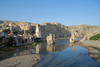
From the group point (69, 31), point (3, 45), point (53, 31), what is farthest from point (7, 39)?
point (69, 31)

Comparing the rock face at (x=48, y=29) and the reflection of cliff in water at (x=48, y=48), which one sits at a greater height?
the rock face at (x=48, y=29)

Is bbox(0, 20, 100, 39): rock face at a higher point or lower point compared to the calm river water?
higher

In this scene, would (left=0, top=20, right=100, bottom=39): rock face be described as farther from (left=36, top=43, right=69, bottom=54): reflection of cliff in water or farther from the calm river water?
the calm river water

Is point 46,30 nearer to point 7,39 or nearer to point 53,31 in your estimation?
point 53,31

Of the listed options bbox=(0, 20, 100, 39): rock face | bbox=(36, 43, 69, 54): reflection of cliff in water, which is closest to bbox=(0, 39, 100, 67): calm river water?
bbox=(36, 43, 69, 54): reflection of cliff in water

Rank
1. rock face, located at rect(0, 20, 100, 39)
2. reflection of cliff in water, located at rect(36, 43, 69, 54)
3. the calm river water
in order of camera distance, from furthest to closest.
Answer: rock face, located at rect(0, 20, 100, 39) → reflection of cliff in water, located at rect(36, 43, 69, 54) → the calm river water

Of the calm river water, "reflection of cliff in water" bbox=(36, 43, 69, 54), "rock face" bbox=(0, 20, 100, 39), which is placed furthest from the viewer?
"rock face" bbox=(0, 20, 100, 39)

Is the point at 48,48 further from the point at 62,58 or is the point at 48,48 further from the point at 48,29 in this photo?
the point at 48,29

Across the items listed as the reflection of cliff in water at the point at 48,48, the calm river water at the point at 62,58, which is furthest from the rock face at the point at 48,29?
the calm river water at the point at 62,58

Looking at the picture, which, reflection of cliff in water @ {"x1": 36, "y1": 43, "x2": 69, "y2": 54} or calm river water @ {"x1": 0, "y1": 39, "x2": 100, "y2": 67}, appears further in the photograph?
reflection of cliff in water @ {"x1": 36, "y1": 43, "x2": 69, "y2": 54}

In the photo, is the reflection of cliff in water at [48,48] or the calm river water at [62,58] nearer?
the calm river water at [62,58]

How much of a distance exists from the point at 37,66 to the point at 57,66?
266cm

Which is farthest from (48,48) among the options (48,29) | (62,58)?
(48,29)

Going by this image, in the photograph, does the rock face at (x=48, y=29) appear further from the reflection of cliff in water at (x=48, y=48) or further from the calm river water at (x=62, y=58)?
the calm river water at (x=62, y=58)
